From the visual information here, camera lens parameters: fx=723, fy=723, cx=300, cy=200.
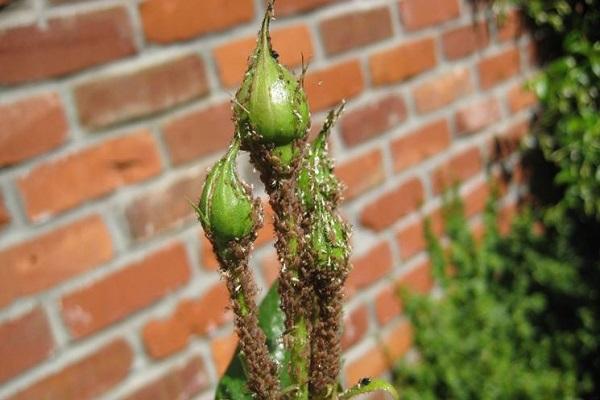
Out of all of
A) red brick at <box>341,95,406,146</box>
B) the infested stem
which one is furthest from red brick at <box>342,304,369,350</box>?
the infested stem

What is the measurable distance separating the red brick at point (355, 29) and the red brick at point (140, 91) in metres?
0.30

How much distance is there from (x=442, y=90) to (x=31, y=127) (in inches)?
37.8

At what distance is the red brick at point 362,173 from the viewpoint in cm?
142

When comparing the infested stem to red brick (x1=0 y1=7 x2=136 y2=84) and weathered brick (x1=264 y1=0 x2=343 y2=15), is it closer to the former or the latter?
red brick (x1=0 y1=7 x2=136 y2=84)

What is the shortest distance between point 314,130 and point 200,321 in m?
0.40

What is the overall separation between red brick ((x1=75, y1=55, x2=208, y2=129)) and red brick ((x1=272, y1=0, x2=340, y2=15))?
19cm

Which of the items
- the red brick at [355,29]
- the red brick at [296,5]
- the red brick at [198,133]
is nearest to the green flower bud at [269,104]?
the red brick at [198,133]

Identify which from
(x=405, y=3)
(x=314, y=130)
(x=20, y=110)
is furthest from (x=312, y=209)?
(x=405, y=3)

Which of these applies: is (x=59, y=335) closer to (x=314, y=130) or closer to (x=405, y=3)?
(x=314, y=130)

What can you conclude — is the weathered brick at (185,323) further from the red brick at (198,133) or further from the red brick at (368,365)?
the red brick at (368,365)

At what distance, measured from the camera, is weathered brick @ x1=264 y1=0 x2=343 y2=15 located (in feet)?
4.18

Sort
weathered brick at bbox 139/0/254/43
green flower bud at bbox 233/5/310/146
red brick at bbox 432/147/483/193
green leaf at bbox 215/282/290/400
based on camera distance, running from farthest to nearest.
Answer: red brick at bbox 432/147/483/193 < weathered brick at bbox 139/0/254/43 < green leaf at bbox 215/282/290/400 < green flower bud at bbox 233/5/310/146

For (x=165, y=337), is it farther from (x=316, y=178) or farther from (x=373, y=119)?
(x=316, y=178)

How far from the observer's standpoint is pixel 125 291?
1106 millimetres
